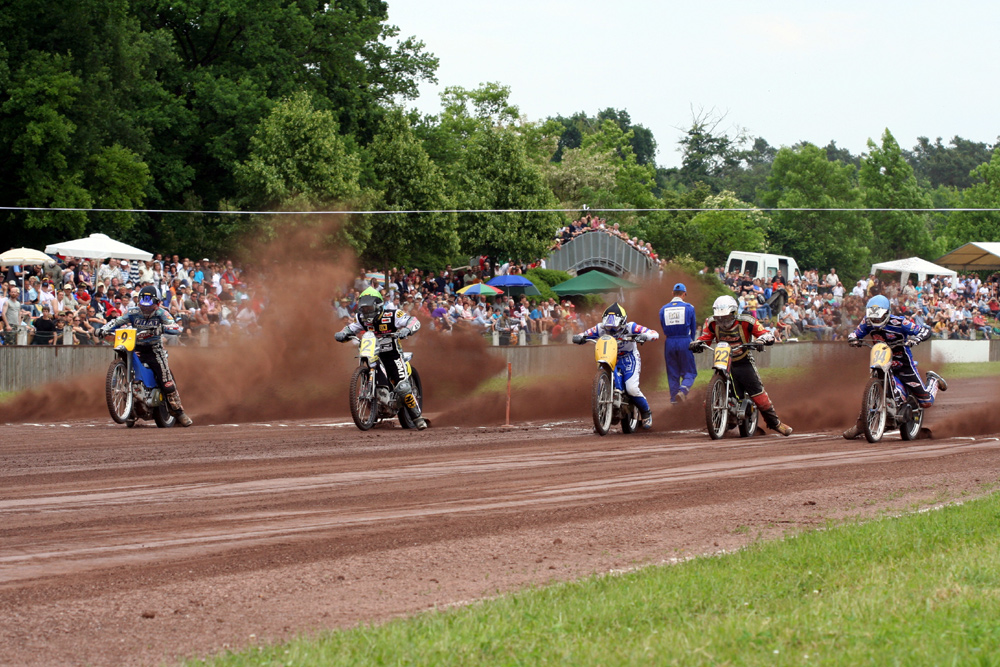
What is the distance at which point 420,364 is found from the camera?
2014 centimetres

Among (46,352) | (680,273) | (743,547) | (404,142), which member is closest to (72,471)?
(743,547)

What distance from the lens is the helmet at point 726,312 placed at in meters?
15.8

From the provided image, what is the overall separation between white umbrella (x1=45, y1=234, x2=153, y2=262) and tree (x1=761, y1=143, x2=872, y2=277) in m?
53.8

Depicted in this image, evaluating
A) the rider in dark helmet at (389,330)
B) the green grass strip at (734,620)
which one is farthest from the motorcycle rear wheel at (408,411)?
the green grass strip at (734,620)

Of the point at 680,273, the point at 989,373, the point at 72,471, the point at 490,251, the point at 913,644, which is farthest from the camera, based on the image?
the point at 490,251

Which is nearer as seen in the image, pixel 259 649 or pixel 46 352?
pixel 259 649

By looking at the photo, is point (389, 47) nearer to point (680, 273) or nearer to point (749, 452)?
point (680, 273)

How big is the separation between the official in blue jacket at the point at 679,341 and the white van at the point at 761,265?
122 ft

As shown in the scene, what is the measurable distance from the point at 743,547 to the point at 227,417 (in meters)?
13.0

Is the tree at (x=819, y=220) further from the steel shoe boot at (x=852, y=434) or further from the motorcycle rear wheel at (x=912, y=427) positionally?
the steel shoe boot at (x=852, y=434)

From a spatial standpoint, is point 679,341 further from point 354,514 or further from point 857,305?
point 857,305

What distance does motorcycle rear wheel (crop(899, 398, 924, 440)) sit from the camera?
49.5ft

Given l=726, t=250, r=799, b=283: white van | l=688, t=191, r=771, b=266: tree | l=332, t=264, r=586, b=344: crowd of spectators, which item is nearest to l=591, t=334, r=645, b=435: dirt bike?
l=332, t=264, r=586, b=344: crowd of spectators

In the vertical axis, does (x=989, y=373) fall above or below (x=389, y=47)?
below
